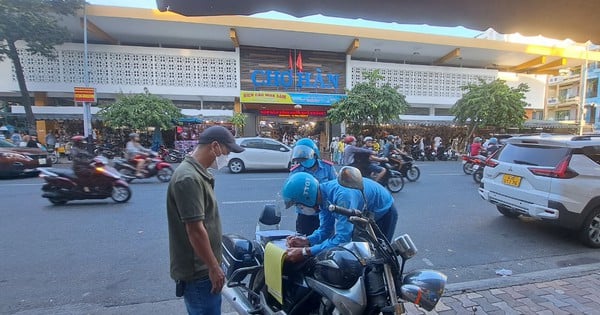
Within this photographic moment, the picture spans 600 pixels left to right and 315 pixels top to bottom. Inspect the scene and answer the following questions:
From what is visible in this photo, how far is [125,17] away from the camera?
17.3 m

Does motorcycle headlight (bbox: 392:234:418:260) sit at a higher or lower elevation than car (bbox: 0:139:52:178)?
higher

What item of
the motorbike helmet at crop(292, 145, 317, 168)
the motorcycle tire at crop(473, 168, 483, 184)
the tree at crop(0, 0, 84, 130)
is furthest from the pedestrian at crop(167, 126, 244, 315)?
the tree at crop(0, 0, 84, 130)

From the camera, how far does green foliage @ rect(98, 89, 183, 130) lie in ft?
52.1

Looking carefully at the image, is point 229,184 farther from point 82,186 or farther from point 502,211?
point 502,211

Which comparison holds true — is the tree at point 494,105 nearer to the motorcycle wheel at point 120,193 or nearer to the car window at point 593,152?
the car window at point 593,152

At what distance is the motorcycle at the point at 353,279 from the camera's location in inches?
65.6

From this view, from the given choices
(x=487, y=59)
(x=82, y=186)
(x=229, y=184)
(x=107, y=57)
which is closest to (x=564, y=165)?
(x=229, y=184)

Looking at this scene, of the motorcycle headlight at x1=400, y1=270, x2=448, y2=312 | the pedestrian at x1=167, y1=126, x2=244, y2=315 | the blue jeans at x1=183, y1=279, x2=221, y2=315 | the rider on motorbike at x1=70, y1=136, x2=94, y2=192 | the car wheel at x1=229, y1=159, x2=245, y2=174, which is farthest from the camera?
the car wheel at x1=229, y1=159, x2=245, y2=174

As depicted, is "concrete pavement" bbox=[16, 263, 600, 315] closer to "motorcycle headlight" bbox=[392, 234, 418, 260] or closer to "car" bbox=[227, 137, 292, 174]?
"motorcycle headlight" bbox=[392, 234, 418, 260]

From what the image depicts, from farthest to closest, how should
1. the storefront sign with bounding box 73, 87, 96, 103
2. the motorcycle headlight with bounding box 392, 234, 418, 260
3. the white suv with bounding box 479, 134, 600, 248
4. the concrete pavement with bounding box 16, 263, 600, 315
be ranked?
the storefront sign with bounding box 73, 87, 96, 103 → the white suv with bounding box 479, 134, 600, 248 → the concrete pavement with bounding box 16, 263, 600, 315 → the motorcycle headlight with bounding box 392, 234, 418, 260

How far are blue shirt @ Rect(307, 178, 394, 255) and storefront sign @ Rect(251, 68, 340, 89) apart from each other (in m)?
19.5

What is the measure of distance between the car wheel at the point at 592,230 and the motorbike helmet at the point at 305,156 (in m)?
4.24

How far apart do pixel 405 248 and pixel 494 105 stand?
20.4 m

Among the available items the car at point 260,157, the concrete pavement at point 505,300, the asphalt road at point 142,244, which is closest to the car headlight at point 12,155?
the asphalt road at point 142,244
